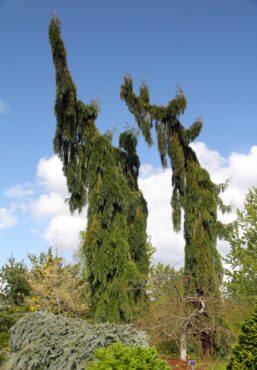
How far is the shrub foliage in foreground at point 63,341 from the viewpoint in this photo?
6.09 metres

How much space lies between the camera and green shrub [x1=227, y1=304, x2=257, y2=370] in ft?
18.4

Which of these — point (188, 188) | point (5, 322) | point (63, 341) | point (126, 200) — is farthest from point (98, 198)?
point (63, 341)

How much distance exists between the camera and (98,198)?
571 inches

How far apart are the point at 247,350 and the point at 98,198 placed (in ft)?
30.9

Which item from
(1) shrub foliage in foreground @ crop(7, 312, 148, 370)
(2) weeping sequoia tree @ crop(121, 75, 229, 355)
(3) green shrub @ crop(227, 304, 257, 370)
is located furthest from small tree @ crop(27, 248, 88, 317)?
(3) green shrub @ crop(227, 304, 257, 370)

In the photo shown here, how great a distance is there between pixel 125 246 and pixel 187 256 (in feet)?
10.2

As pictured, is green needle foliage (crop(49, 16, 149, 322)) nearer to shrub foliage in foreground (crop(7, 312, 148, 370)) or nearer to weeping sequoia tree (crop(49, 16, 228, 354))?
weeping sequoia tree (crop(49, 16, 228, 354))

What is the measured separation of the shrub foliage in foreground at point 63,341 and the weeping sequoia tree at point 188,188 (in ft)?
26.9

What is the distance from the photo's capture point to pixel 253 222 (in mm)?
23594

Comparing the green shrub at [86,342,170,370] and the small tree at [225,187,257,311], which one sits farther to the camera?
the small tree at [225,187,257,311]

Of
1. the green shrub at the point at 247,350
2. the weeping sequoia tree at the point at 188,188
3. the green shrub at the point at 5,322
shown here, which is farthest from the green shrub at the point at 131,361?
the green shrub at the point at 5,322

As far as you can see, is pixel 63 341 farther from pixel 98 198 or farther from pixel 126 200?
pixel 126 200

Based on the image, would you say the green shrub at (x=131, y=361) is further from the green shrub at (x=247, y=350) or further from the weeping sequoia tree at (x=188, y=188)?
the weeping sequoia tree at (x=188, y=188)

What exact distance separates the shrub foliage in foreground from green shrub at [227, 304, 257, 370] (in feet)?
4.66
